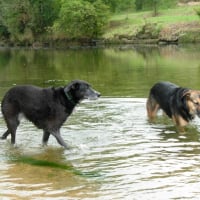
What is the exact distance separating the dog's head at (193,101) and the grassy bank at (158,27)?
51692 mm

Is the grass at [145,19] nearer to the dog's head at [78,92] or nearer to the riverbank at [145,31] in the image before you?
the riverbank at [145,31]

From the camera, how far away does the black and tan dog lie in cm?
1161

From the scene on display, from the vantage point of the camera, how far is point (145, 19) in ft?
240

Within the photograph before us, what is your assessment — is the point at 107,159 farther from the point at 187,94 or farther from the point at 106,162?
the point at 187,94

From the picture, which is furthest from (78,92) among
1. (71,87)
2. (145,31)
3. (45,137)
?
(145,31)

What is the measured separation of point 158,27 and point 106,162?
5873 cm

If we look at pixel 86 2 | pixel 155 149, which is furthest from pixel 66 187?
pixel 86 2

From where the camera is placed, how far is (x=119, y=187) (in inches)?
301

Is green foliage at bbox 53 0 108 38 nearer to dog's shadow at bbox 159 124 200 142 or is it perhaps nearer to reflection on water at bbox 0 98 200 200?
reflection on water at bbox 0 98 200 200

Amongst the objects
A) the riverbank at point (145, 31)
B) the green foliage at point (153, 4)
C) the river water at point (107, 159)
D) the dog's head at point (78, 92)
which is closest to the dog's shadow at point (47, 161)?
the river water at point (107, 159)

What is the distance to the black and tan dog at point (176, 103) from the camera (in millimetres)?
11609

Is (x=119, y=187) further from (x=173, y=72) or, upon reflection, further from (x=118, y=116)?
(x=173, y=72)

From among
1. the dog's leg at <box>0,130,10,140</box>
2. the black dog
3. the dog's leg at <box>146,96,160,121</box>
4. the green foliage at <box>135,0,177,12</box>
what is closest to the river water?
the dog's leg at <box>0,130,10,140</box>

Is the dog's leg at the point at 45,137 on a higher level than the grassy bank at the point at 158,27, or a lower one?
lower
